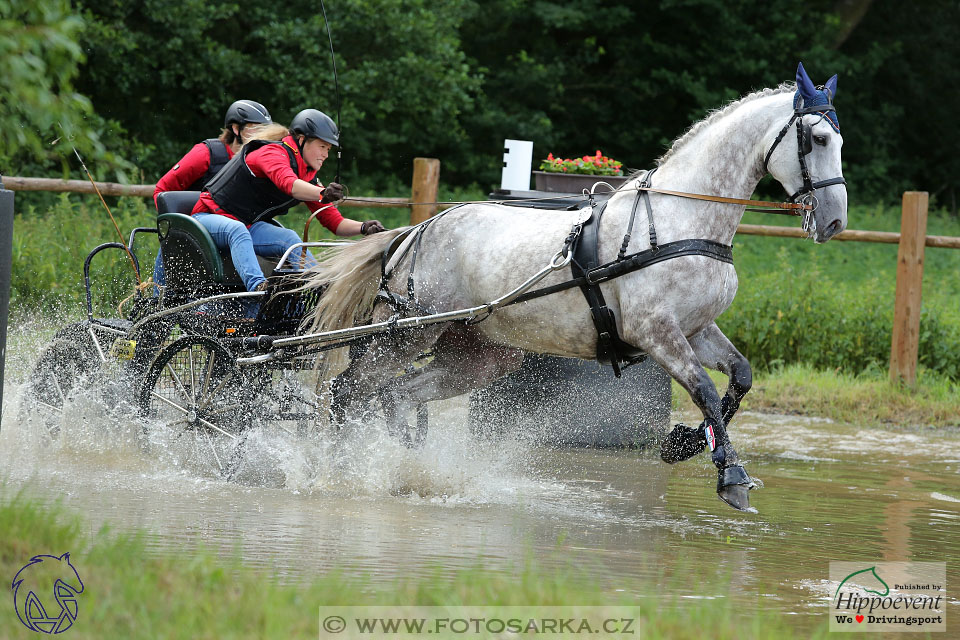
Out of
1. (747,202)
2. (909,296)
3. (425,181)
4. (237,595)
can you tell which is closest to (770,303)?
(909,296)

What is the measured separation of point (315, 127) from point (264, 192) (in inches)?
19.9

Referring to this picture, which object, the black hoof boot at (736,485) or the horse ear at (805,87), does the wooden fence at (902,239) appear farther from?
the black hoof boot at (736,485)

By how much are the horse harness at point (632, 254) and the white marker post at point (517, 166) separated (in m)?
1.95

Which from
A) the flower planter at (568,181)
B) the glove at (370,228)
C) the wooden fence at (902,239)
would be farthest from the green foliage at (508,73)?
the glove at (370,228)

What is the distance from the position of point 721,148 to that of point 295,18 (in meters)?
11.3

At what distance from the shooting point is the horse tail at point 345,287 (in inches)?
230

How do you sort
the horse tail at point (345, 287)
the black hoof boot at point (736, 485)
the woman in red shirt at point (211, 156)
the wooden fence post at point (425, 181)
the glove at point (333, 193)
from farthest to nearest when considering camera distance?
the wooden fence post at point (425, 181) → the woman in red shirt at point (211, 156) → the horse tail at point (345, 287) → the glove at point (333, 193) → the black hoof boot at point (736, 485)

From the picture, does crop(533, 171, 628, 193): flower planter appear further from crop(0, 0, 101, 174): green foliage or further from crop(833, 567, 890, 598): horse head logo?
crop(0, 0, 101, 174): green foliage

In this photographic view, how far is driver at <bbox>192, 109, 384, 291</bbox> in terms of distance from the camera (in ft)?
18.9

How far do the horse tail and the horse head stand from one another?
2059mm

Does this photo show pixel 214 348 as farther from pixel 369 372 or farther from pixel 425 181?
pixel 425 181

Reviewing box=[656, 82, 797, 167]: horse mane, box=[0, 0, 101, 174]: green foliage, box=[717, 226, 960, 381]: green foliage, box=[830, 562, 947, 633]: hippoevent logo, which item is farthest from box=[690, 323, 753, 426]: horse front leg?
box=[717, 226, 960, 381]: green foliage

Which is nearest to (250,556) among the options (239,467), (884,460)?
(239,467)

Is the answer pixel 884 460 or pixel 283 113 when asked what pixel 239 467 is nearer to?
pixel 884 460
